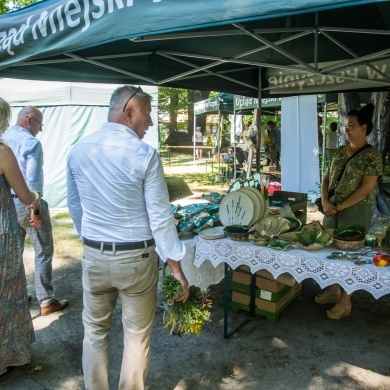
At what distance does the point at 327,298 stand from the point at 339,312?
0.29m

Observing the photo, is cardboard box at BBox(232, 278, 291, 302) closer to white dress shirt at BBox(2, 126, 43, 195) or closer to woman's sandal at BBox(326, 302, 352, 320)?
woman's sandal at BBox(326, 302, 352, 320)

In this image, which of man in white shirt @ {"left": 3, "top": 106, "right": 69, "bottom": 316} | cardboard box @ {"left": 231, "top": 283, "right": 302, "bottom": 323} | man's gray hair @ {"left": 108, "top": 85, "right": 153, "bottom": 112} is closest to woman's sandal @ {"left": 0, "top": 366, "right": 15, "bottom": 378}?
man in white shirt @ {"left": 3, "top": 106, "right": 69, "bottom": 316}

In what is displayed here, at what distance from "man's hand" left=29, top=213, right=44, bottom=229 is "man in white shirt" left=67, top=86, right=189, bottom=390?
1213mm

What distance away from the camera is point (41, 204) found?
11.2 ft

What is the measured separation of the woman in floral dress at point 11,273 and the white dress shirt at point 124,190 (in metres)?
0.59

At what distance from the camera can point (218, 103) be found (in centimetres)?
1179

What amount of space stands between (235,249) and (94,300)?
107cm

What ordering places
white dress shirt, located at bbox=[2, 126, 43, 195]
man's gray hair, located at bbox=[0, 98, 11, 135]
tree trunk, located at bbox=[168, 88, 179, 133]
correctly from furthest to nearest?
tree trunk, located at bbox=[168, 88, 179, 133]
white dress shirt, located at bbox=[2, 126, 43, 195]
man's gray hair, located at bbox=[0, 98, 11, 135]

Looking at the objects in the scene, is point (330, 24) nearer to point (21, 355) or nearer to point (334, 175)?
point (334, 175)

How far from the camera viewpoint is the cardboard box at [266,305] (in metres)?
3.30

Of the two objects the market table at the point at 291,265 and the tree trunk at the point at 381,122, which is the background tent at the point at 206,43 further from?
the tree trunk at the point at 381,122

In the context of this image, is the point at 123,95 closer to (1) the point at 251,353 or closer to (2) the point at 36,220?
(2) the point at 36,220

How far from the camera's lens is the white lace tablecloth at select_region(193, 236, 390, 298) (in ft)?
7.54

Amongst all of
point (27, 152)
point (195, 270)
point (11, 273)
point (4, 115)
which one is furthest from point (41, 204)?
point (195, 270)
